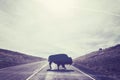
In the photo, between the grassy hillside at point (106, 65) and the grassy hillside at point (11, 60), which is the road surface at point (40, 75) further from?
the grassy hillside at point (11, 60)

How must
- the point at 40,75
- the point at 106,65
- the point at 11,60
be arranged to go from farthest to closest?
the point at 11,60, the point at 106,65, the point at 40,75

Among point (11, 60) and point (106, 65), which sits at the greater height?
point (11, 60)

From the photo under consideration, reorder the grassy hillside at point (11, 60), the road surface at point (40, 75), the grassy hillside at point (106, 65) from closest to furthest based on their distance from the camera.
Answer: the road surface at point (40, 75) → the grassy hillside at point (106, 65) → the grassy hillside at point (11, 60)

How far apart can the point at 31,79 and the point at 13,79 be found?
1314 mm

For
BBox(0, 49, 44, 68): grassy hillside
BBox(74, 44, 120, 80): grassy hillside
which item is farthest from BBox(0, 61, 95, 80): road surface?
BBox(0, 49, 44, 68): grassy hillside

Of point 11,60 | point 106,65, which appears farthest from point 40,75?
point 11,60

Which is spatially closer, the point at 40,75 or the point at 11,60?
the point at 40,75

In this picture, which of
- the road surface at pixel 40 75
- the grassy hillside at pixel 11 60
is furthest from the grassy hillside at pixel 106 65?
the grassy hillside at pixel 11 60

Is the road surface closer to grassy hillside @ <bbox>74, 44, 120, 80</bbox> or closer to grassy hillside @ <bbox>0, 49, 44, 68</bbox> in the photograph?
grassy hillside @ <bbox>74, 44, 120, 80</bbox>

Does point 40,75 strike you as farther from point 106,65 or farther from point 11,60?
point 11,60

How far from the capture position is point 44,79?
55.9 feet

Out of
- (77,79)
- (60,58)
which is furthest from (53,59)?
(77,79)

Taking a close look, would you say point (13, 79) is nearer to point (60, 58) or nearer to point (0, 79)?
point (0, 79)

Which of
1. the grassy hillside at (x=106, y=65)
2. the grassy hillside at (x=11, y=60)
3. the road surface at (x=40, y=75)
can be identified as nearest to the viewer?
the road surface at (x=40, y=75)
